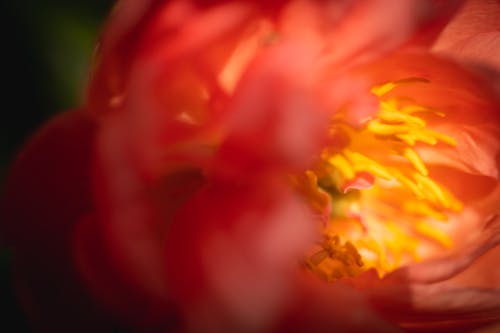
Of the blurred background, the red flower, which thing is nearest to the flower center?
the red flower

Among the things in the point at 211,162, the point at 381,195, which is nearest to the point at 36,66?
the point at 211,162

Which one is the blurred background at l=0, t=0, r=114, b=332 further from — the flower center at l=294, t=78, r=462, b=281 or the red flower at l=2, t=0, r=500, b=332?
the flower center at l=294, t=78, r=462, b=281

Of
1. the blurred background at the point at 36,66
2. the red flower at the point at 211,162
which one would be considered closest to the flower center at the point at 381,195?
the red flower at the point at 211,162

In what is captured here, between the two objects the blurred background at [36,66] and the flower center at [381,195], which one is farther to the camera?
the flower center at [381,195]

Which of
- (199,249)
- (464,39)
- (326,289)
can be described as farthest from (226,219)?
(464,39)

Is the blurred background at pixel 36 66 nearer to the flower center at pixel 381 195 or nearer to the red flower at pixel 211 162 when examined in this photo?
the red flower at pixel 211 162

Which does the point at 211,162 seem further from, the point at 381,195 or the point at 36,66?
the point at 381,195

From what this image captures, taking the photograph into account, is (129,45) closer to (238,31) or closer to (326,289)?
(238,31)
